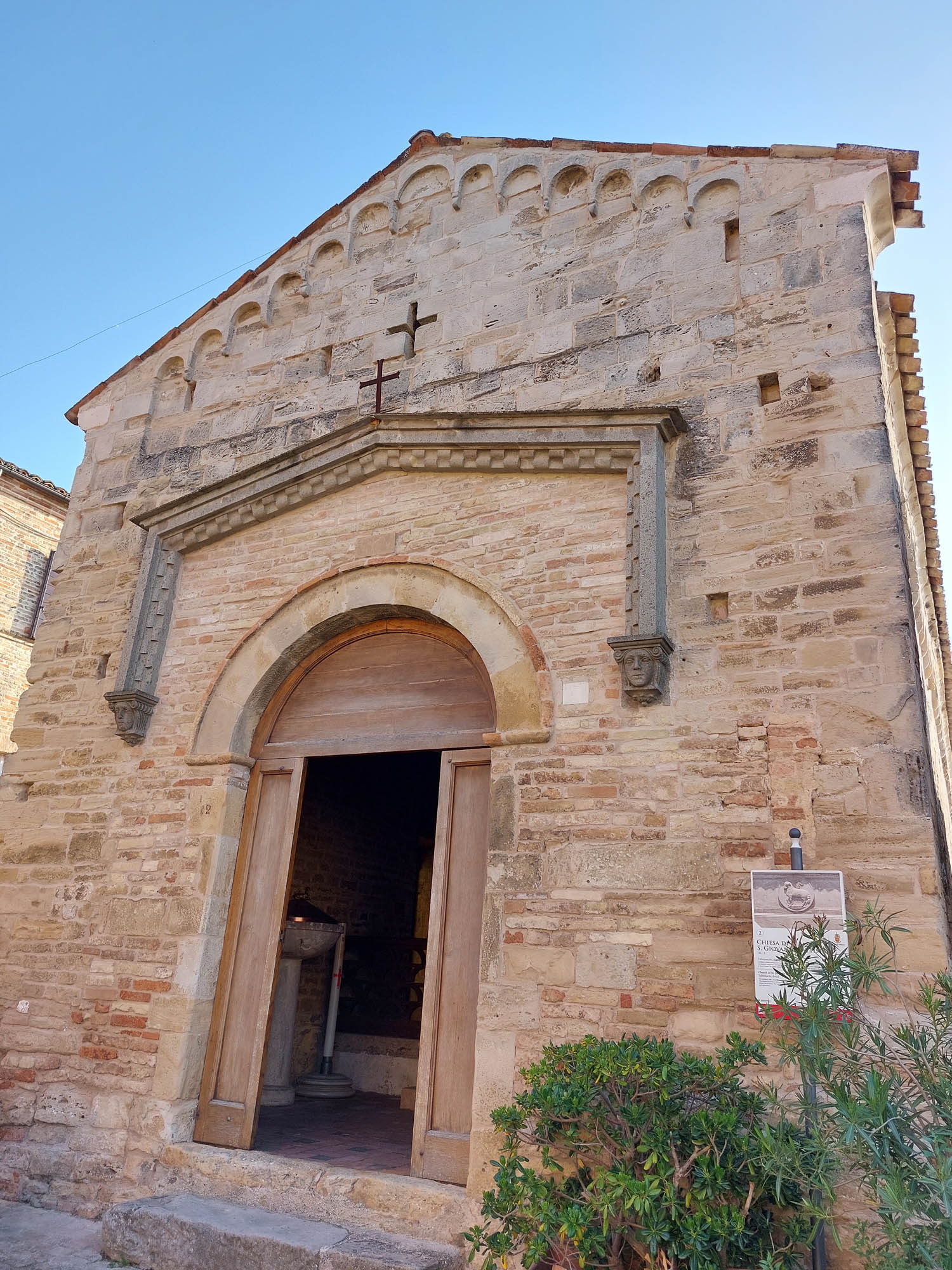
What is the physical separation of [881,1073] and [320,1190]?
9.47ft

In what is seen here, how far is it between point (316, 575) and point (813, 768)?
3.35 metres

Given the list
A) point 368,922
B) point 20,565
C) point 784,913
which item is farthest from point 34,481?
point 784,913

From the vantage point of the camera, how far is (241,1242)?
4.23 meters

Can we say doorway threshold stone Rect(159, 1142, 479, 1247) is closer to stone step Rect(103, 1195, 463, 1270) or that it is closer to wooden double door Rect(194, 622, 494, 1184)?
stone step Rect(103, 1195, 463, 1270)

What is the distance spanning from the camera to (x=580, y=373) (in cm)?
579

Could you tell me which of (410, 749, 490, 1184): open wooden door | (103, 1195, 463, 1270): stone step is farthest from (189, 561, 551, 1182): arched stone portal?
(103, 1195, 463, 1270): stone step

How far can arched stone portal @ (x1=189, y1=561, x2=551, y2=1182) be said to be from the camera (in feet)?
16.2

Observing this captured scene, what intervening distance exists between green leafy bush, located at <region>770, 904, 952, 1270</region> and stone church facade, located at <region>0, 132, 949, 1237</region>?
32 centimetres

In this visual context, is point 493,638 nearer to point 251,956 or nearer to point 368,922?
point 251,956

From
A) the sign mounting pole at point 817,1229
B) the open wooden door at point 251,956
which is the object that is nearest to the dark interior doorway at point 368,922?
the open wooden door at point 251,956

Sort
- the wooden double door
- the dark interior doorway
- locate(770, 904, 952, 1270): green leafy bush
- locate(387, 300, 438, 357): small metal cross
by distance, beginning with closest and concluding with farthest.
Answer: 1. locate(770, 904, 952, 1270): green leafy bush
2. the wooden double door
3. locate(387, 300, 438, 357): small metal cross
4. the dark interior doorway

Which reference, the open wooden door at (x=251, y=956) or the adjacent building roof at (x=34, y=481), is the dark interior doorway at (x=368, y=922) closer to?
the open wooden door at (x=251, y=956)

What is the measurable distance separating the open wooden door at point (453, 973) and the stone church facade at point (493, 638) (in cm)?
3

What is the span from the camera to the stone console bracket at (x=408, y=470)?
16.3ft
